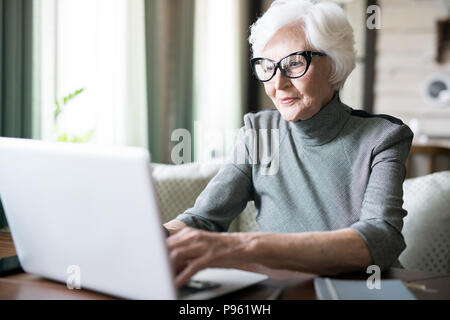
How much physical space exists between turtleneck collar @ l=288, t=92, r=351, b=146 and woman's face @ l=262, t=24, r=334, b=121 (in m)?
0.02

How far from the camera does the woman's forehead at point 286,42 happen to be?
54.8 inches

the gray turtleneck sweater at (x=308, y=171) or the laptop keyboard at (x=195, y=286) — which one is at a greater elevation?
the gray turtleneck sweater at (x=308, y=171)

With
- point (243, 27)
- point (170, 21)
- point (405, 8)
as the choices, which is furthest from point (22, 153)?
point (405, 8)

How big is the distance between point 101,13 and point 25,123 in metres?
0.96

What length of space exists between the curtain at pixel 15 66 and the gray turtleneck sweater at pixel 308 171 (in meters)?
1.28

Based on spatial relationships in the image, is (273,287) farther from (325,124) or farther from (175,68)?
(175,68)

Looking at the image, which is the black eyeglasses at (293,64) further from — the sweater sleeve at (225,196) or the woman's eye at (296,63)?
the sweater sleeve at (225,196)

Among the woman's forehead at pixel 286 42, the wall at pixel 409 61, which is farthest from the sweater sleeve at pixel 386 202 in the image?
the wall at pixel 409 61

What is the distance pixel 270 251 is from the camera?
969 mm

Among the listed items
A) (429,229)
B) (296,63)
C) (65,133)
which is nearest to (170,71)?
(65,133)

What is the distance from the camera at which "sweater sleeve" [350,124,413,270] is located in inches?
42.4

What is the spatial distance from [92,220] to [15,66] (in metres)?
1.79
